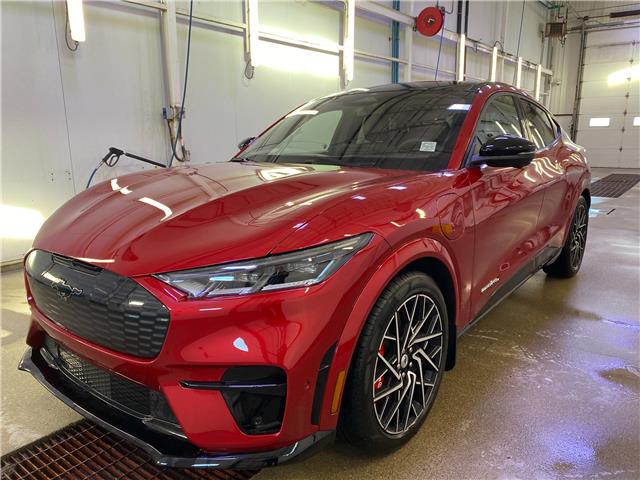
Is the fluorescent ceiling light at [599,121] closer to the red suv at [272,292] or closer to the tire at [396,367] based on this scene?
the red suv at [272,292]

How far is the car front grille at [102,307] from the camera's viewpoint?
3.93 ft

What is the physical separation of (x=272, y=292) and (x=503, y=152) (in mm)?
1277

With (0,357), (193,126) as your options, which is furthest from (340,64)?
(0,357)

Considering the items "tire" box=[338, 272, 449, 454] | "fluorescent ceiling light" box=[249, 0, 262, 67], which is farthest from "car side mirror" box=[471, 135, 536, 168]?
"fluorescent ceiling light" box=[249, 0, 262, 67]

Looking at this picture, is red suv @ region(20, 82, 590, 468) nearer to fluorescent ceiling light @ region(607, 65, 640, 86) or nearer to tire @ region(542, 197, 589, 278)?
tire @ region(542, 197, 589, 278)

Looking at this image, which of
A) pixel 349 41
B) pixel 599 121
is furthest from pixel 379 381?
pixel 599 121

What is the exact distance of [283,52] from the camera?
6.39 meters

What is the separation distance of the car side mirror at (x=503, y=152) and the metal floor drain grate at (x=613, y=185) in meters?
8.18

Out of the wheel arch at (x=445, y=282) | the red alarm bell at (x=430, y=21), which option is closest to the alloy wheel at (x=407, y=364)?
the wheel arch at (x=445, y=282)

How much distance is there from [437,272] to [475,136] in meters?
0.70

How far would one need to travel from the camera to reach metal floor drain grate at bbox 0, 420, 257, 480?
1590 millimetres

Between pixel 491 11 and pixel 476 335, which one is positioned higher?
pixel 491 11

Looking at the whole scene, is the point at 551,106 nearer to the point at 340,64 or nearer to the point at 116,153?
the point at 340,64

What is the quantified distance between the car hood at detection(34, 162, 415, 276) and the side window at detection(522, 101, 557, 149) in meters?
1.38
